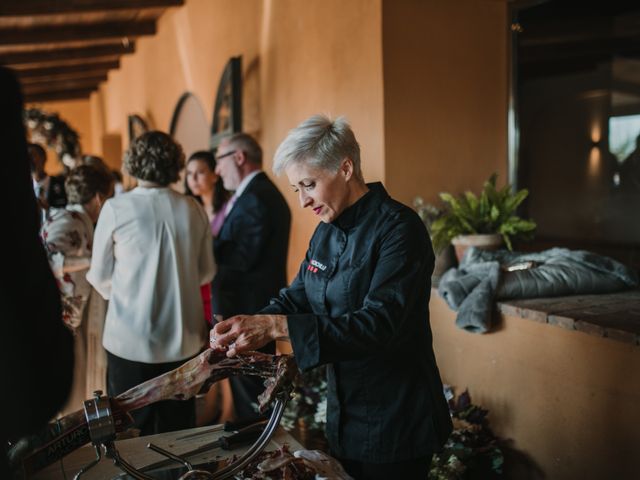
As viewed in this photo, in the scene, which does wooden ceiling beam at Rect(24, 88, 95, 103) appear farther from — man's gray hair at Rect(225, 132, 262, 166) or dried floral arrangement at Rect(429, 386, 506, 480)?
dried floral arrangement at Rect(429, 386, 506, 480)

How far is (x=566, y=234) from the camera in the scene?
368cm

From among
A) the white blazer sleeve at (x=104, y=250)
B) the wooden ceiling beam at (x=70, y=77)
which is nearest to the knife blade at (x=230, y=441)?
the white blazer sleeve at (x=104, y=250)

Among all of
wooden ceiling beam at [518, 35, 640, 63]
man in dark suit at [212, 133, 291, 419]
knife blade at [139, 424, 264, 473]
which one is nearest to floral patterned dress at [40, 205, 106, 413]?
man in dark suit at [212, 133, 291, 419]

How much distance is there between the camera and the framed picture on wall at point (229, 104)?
5016 millimetres

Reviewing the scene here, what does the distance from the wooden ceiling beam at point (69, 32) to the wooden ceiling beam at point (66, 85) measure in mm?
4719

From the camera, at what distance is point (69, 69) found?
37.3 ft

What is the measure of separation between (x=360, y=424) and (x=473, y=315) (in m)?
1.13

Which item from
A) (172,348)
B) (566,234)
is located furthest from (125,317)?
(566,234)

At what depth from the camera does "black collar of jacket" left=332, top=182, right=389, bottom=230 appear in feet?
5.55

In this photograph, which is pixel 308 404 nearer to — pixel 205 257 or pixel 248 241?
pixel 248 241

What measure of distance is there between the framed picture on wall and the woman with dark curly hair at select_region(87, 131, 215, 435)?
2291 millimetres

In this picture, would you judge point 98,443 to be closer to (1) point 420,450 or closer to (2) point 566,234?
(1) point 420,450

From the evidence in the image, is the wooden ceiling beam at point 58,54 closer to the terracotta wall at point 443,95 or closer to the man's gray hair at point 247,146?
the man's gray hair at point 247,146

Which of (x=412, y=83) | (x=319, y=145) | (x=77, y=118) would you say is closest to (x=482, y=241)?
(x=412, y=83)
